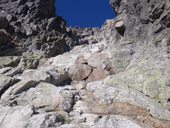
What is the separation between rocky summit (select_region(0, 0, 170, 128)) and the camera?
24.9m

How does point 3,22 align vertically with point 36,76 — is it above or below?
above

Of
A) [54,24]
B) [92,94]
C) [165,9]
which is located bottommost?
[92,94]

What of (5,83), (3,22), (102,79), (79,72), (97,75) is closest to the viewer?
(102,79)

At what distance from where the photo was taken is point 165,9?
33656 millimetres

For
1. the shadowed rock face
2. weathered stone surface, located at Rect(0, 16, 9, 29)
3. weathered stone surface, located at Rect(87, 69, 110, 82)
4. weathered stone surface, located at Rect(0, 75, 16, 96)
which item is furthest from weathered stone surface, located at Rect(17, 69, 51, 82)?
weathered stone surface, located at Rect(0, 16, 9, 29)

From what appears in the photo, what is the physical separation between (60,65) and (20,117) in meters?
11.6

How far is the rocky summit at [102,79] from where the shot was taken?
24.9 metres

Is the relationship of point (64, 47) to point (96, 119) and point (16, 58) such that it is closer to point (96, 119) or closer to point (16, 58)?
point (16, 58)

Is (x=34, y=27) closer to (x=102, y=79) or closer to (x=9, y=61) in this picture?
(x=9, y=61)

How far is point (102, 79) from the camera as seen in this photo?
30.9 meters

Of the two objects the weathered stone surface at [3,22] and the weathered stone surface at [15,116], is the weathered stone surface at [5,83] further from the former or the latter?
the weathered stone surface at [3,22]

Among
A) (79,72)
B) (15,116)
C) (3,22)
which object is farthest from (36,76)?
(3,22)

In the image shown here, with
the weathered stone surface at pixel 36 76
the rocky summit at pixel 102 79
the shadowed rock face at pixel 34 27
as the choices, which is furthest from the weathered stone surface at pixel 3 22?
the weathered stone surface at pixel 36 76

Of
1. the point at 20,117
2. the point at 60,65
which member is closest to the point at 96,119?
the point at 20,117
